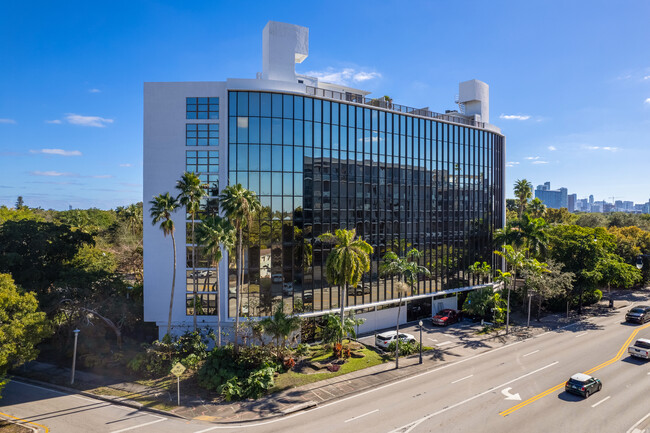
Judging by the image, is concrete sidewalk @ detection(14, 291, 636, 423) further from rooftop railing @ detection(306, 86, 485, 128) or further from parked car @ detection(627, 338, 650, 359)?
rooftop railing @ detection(306, 86, 485, 128)

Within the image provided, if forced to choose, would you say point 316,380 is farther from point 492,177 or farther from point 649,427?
point 492,177

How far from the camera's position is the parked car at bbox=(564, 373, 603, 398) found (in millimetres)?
25438

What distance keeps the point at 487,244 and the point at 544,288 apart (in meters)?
10.7

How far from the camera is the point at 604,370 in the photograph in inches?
1193

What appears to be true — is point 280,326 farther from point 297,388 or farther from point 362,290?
point 362,290

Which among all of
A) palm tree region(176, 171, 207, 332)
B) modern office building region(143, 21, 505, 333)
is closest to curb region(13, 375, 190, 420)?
modern office building region(143, 21, 505, 333)

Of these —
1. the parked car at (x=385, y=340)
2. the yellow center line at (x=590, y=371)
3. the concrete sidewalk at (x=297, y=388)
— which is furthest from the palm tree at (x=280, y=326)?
the yellow center line at (x=590, y=371)

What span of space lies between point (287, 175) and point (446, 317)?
26.7m

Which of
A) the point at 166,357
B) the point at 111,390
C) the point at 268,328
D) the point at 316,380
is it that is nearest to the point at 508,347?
the point at 316,380

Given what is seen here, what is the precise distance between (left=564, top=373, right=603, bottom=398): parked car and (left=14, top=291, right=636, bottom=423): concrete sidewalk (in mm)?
9547

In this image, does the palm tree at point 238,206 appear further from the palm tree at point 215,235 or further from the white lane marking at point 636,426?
the white lane marking at point 636,426

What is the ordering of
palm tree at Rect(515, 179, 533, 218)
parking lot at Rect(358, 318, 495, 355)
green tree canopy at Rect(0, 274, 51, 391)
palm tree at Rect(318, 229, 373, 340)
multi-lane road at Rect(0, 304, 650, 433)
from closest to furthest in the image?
multi-lane road at Rect(0, 304, 650, 433) → green tree canopy at Rect(0, 274, 51, 391) → palm tree at Rect(318, 229, 373, 340) → parking lot at Rect(358, 318, 495, 355) → palm tree at Rect(515, 179, 533, 218)

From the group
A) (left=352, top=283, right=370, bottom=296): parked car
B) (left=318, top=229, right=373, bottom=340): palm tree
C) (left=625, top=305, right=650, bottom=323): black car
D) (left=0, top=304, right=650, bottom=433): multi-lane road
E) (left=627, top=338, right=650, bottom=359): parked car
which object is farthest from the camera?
(left=625, top=305, right=650, bottom=323): black car

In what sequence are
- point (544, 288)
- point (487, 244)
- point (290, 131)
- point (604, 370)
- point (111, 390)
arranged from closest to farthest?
point (111, 390) < point (604, 370) < point (290, 131) < point (544, 288) < point (487, 244)
